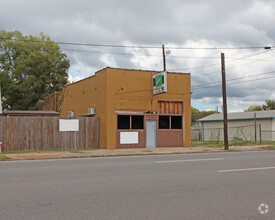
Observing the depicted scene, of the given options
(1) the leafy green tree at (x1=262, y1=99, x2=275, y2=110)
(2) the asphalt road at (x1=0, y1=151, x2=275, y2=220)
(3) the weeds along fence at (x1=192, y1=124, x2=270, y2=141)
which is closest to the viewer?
(2) the asphalt road at (x1=0, y1=151, x2=275, y2=220)

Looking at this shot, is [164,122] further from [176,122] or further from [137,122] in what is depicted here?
[137,122]

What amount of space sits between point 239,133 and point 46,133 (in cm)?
2414

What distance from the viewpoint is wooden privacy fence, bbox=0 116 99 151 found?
1884 centimetres

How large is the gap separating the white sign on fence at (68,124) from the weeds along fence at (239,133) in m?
15.2

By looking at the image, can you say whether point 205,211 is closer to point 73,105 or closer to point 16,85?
point 73,105

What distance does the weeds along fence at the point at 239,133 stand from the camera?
34250mm

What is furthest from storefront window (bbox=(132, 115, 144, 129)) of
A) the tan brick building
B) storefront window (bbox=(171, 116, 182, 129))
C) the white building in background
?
the white building in background

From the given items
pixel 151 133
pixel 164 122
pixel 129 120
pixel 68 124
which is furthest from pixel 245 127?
pixel 68 124

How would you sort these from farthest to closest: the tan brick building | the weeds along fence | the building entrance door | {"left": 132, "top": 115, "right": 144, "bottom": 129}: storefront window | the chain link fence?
the weeds along fence
the chain link fence
the building entrance door
{"left": 132, "top": 115, "right": 144, "bottom": 129}: storefront window
the tan brick building

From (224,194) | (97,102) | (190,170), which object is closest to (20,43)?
(97,102)

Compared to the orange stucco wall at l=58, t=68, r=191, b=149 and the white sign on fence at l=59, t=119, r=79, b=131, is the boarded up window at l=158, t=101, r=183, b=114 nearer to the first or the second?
the orange stucco wall at l=58, t=68, r=191, b=149

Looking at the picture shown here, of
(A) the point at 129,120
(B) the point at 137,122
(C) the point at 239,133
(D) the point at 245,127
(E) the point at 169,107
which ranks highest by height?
(E) the point at 169,107

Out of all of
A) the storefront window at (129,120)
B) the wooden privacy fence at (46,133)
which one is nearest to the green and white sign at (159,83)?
the storefront window at (129,120)

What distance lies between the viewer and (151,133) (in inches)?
906
